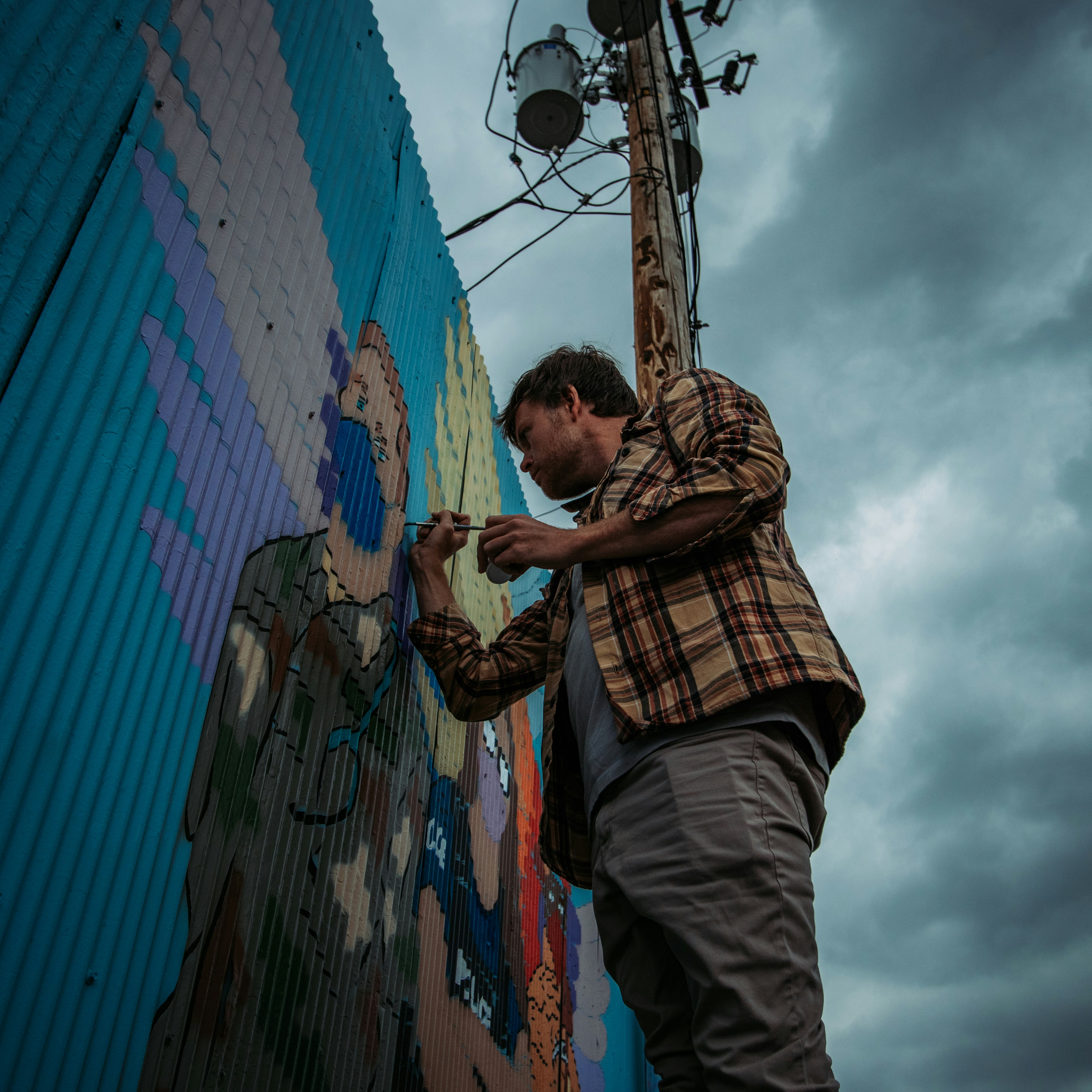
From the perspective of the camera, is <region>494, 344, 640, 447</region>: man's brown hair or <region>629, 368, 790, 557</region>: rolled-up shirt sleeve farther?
<region>494, 344, 640, 447</region>: man's brown hair

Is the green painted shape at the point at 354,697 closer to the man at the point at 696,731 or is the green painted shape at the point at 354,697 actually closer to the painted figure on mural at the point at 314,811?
the painted figure on mural at the point at 314,811

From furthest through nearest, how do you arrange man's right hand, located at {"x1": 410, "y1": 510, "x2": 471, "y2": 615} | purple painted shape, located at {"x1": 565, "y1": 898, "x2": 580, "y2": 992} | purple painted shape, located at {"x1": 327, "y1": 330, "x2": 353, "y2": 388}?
purple painted shape, located at {"x1": 565, "y1": 898, "x2": 580, "y2": 992}, man's right hand, located at {"x1": 410, "y1": 510, "x2": 471, "y2": 615}, purple painted shape, located at {"x1": 327, "y1": 330, "x2": 353, "y2": 388}

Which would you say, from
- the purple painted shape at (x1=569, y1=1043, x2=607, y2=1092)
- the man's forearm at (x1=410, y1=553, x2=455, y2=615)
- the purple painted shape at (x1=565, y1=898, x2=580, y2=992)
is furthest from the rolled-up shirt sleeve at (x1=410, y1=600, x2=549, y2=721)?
the purple painted shape at (x1=569, y1=1043, x2=607, y2=1092)

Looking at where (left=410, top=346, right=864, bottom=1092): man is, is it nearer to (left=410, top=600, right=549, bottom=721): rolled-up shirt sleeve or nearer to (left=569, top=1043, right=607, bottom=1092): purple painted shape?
(left=410, top=600, right=549, bottom=721): rolled-up shirt sleeve

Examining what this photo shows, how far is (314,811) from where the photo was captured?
1.62m

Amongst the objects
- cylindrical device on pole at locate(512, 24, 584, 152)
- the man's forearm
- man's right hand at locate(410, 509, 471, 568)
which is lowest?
the man's forearm

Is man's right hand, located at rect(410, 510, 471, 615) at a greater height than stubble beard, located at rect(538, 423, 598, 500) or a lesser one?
lesser

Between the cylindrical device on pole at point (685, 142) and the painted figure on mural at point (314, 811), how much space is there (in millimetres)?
3356

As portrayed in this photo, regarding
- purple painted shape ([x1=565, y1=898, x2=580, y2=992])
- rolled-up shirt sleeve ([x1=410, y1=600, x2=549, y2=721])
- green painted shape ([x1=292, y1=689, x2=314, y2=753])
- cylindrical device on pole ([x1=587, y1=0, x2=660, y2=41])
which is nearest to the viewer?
green painted shape ([x1=292, y1=689, x2=314, y2=753])

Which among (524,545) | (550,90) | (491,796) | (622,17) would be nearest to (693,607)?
(524,545)

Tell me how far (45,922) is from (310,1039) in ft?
2.12

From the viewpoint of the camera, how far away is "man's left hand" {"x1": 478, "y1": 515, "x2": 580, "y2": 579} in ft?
5.40

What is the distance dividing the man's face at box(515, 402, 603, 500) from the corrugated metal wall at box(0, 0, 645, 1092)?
0.40 metres

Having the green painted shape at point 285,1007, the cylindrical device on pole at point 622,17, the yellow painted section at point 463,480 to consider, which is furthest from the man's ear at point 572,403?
the cylindrical device on pole at point 622,17
